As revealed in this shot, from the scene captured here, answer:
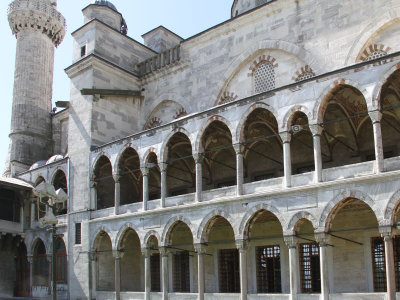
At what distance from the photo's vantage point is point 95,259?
22969 millimetres

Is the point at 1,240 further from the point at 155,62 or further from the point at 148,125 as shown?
the point at 155,62

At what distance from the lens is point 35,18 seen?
108 feet

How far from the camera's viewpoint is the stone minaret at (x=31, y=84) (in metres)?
32.0

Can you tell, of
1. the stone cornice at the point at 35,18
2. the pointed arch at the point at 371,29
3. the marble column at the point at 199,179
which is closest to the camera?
the pointed arch at the point at 371,29

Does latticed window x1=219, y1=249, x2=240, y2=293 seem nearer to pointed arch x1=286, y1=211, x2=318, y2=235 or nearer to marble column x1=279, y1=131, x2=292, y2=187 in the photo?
pointed arch x1=286, y1=211, x2=318, y2=235

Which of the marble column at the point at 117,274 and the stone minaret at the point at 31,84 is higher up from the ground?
the stone minaret at the point at 31,84

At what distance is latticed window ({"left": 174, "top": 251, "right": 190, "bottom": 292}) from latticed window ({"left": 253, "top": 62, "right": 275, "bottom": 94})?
26.2ft

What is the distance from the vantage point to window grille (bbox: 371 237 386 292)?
16.9 m

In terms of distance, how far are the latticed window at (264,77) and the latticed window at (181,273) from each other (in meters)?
7.98

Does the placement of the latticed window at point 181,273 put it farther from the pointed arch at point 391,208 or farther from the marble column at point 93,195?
the pointed arch at point 391,208

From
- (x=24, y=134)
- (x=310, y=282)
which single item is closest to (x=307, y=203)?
(x=310, y=282)

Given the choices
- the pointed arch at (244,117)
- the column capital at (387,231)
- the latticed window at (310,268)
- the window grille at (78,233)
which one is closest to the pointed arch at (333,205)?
the column capital at (387,231)

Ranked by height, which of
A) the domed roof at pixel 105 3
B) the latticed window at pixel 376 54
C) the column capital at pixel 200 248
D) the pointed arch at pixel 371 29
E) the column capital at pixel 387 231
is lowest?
the column capital at pixel 200 248

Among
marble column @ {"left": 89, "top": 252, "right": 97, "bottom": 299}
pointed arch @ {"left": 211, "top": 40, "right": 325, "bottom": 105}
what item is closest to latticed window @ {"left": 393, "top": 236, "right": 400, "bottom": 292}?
pointed arch @ {"left": 211, "top": 40, "right": 325, "bottom": 105}
